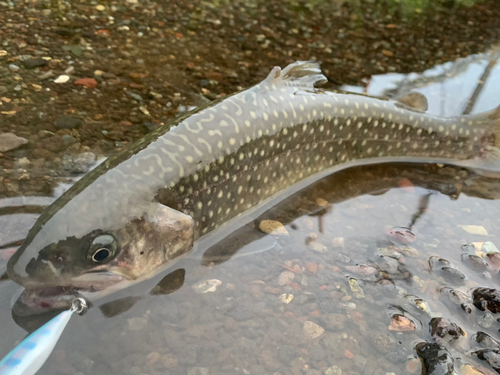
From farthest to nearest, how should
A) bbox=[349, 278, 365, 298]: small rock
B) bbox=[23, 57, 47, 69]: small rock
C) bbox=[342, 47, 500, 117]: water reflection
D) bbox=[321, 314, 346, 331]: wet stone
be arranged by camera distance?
bbox=[342, 47, 500, 117]: water reflection, bbox=[23, 57, 47, 69]: small rock, bbox=[349, 278, 365, 298]: small rock, bbox=[321, 314, 346, 331]: wet stone

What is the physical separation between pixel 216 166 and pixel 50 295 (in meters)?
1.54

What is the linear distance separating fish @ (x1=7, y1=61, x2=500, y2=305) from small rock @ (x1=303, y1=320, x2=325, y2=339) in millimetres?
1084

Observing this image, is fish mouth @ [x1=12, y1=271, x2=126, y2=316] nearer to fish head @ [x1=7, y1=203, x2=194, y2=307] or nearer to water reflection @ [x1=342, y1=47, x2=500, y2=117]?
fish head @ [x1=7, y1=203, x2=194, y2=307]

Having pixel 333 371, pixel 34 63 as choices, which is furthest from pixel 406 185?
pixel 34 63

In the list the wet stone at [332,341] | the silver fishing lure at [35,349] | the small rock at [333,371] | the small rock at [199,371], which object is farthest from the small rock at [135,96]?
the small rock at [333,371]

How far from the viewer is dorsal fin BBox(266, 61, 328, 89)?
389 centimetres

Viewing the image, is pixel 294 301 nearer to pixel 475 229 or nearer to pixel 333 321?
pixel 333 321

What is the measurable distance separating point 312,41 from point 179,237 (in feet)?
17.5

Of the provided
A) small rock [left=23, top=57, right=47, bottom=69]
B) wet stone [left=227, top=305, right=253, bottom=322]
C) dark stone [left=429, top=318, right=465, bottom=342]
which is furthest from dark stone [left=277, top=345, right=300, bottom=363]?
small rock [left=23, top=57, right=47, bottom=69]

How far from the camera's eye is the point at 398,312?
2992 mm

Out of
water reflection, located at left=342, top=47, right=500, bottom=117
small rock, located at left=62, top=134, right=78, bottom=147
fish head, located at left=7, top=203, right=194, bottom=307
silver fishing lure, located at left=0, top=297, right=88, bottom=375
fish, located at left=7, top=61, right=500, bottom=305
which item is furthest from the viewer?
water reflection, located at left=342, top=47, right=500, bottom=117

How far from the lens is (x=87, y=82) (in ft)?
15.7

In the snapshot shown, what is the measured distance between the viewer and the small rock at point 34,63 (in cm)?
480

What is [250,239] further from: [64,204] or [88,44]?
[88,44]
